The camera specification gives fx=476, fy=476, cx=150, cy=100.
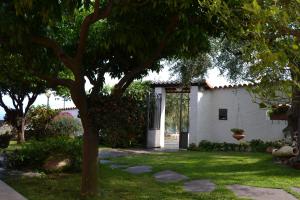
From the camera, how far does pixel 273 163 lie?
1358 centimetres

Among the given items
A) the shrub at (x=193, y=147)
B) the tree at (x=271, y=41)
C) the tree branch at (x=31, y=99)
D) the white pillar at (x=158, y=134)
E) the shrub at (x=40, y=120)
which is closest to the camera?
the tree at (x=271, y=41)

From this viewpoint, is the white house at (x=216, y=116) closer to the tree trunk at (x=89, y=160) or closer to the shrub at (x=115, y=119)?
the shrub at (x=115, y=119)

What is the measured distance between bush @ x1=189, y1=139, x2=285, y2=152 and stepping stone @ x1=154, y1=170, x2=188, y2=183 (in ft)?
25.4

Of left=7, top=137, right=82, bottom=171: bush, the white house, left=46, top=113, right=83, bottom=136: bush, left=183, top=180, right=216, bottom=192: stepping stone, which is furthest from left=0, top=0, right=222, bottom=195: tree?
left=46, top=113, right=83, bottom=136: bush

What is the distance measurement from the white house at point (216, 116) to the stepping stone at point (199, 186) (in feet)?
33.2

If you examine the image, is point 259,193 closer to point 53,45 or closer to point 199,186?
point 199,186

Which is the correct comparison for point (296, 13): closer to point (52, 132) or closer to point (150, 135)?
point (150, 135)

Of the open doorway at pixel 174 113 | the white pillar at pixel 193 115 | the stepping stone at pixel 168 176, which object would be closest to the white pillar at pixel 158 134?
the white pillar at pixel 193 115

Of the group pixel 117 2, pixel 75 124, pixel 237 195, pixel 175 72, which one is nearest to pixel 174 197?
pixel 237 195

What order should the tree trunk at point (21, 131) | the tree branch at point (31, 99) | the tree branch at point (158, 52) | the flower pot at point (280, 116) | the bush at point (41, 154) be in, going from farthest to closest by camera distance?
the tree branch at point (31, 99), the tree trunk at point (21, 131), the flower pot at point (280, 116), the bush at point (41, 154), the tree branch at point (158, 52)

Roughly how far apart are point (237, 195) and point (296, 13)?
19.3ft

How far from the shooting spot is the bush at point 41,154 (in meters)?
11.6

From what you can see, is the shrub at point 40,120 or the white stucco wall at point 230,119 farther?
the shrub at point 40,120

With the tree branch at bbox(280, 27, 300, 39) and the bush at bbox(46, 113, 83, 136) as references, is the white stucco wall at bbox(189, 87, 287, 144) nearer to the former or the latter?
the bush at bbox(46, 113, 83, 136)
